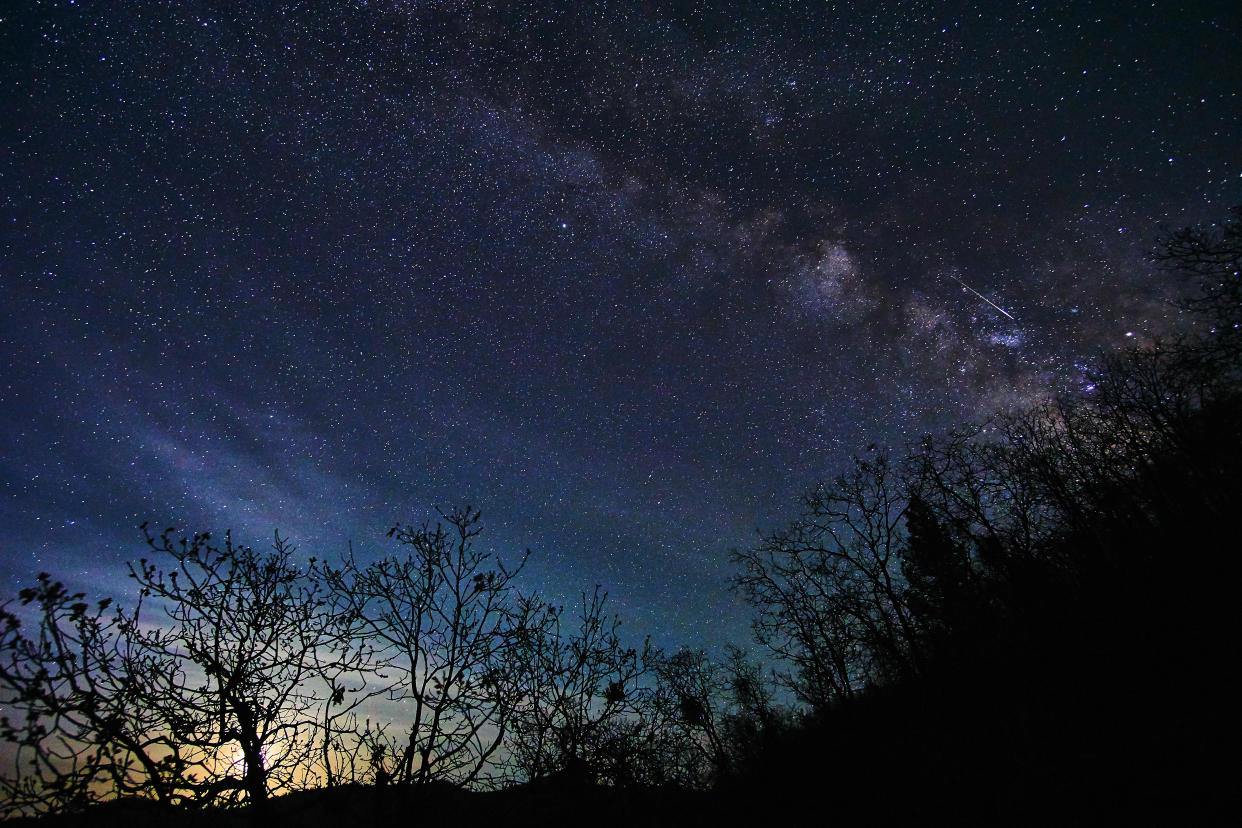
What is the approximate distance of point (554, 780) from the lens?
906 cm

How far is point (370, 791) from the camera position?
23.3ft

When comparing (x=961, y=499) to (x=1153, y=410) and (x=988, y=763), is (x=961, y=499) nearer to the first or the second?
(x=1153, y=410)

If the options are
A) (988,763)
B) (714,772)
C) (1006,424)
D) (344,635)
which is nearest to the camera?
(344,635)

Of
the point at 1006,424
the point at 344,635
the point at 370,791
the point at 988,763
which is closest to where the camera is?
the point at 370,791

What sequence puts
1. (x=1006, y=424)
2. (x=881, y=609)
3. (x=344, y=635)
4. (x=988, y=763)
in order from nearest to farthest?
1. (x=344, y=635)
2. (x=988, y=763)
3. (x=881, y=609)
4. (x=1006, y=424)

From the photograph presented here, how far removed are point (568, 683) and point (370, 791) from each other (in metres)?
3.90

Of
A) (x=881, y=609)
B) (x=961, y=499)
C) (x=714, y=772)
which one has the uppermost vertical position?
(x=961, y=499)

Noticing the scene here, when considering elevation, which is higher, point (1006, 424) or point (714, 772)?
point (1006, 424)

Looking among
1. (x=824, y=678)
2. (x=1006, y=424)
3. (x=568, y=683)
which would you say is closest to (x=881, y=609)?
(x=824, y=678)

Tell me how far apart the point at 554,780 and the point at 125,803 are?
6.50 metres

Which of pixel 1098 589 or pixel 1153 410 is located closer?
pixel 1098 589

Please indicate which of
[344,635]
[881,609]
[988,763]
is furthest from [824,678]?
[344,635]

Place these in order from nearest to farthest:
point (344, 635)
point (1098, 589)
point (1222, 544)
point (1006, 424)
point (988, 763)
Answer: point (344, 635) < point (988, 763) < point (1222, 544) < point (1098, 589) < point (1006, 424)

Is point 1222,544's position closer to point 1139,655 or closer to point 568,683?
point 1139,655
